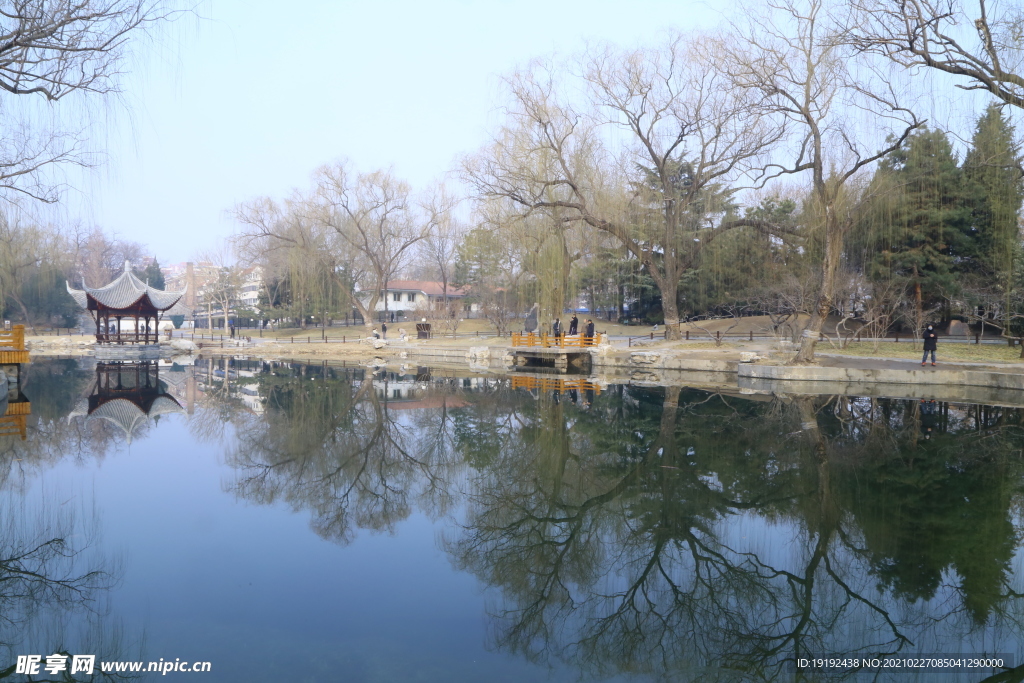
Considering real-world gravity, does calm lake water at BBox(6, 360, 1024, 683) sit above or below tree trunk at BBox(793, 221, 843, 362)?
below

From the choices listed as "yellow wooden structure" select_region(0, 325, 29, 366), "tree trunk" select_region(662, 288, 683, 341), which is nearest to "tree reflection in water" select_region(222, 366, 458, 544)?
"yellow wooden structure" select_region(0, 325, 29, 366)

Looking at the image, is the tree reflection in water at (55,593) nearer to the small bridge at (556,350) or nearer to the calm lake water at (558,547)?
the calm lake water at (558,547)

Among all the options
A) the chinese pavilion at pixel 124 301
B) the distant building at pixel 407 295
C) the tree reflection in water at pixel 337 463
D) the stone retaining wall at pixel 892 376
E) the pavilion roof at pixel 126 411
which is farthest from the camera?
the distant building at pixel 407 295

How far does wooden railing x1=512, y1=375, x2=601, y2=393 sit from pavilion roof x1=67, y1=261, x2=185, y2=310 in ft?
69.9

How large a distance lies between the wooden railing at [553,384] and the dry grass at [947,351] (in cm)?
884

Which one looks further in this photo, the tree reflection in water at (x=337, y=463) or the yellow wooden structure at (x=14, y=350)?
the yellow wooden structure at (x=14, y=350)

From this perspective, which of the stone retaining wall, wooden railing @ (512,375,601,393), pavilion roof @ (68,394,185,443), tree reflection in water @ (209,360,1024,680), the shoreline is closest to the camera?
tree reflection in water @ (209,360,1024,680)

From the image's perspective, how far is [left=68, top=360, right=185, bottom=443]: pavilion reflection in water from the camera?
13.4 meters

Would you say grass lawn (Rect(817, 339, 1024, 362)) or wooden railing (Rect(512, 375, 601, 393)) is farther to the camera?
grass lawn (Rect(817, 339, 1024, 362))

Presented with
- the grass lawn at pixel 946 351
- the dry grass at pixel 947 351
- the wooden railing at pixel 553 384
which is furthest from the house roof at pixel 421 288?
the dry grass at pixel 947 351

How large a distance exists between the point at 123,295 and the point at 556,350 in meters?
22.1

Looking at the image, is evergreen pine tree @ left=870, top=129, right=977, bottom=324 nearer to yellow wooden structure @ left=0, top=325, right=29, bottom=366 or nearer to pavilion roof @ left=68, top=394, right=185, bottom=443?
pavilion roof @ left=68, top=394, right=185, bottom=443

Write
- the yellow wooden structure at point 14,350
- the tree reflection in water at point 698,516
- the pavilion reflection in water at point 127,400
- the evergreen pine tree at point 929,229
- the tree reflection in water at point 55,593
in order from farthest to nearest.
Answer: the evergreen pine tree at point 929,229 < the yellow wooden structure at point 14,350 < the pavilion reflection in water at point 127,400 < the tree reflection in water at point 698,516 < the tree reflection in water at point 55,593

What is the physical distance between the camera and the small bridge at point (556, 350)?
23.6 meters
